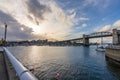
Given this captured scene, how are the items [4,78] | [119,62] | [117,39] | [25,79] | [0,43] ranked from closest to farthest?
[25,79], [4,78], [119,62], [0,43], [117,39]

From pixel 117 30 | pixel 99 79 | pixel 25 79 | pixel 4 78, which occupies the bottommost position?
pixel 99 79

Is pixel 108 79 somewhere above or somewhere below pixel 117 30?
below

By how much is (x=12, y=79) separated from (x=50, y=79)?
1341 cm

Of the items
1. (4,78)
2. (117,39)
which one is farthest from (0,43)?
(117,39)

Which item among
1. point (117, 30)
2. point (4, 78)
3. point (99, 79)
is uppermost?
point (117, 30)

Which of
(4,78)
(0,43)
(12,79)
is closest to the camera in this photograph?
(12,79)

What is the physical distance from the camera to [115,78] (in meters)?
21.7

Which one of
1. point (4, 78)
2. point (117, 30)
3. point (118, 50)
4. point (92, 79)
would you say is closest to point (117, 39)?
point (117, 30)

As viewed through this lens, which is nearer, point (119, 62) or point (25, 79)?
point (25, 79)

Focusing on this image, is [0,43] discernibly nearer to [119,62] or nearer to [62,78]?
[62,78]

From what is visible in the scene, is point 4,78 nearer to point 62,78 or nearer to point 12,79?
point 12,79

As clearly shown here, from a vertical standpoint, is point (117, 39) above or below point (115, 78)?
above

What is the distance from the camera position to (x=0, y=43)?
5316 cm

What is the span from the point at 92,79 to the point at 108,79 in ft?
8.28
